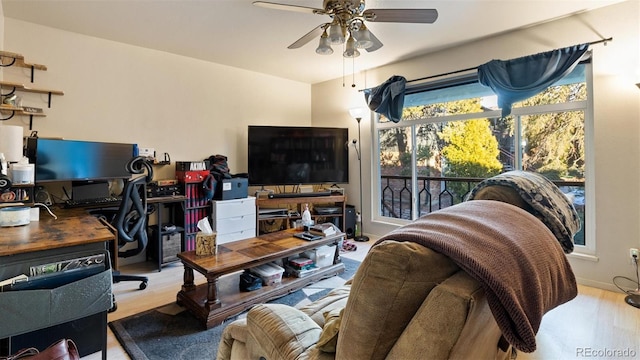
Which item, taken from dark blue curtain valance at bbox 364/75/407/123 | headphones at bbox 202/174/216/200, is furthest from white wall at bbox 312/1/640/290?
headphones at bbox 202/174/216/200

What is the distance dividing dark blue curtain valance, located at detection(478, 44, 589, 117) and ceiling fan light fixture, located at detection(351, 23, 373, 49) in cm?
154

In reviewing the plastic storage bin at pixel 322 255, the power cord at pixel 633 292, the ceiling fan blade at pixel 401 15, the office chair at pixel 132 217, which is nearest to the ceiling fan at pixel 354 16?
the ceiling fan blade at pixel 401 15

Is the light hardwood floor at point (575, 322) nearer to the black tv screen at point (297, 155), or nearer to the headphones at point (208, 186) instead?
the headphones at point (208, 186)

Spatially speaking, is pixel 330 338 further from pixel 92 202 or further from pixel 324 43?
pixel 92 202

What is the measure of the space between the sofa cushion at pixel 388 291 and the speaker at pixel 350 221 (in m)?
3.46

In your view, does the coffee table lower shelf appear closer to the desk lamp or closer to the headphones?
the headphones

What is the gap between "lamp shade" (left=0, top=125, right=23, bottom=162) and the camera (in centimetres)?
202

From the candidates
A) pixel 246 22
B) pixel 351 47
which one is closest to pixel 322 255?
pixel 351 47

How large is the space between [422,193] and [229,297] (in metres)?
2.69

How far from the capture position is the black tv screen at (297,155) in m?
3.92

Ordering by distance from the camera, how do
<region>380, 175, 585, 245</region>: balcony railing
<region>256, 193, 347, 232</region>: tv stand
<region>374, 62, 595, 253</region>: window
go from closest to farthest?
<region>374, 62, 595, 253</region>: window, <region>380, 175, 585, 245</region>: balcony railing, <region>256, 193, 347, 232</region>: tv stand

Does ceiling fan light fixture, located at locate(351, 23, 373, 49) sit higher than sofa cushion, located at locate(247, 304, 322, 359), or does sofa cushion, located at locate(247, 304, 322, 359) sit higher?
ceiling fan light fixture, located at locate(351, 23, 373, 49)

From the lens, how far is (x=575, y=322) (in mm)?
2043

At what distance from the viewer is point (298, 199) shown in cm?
384
